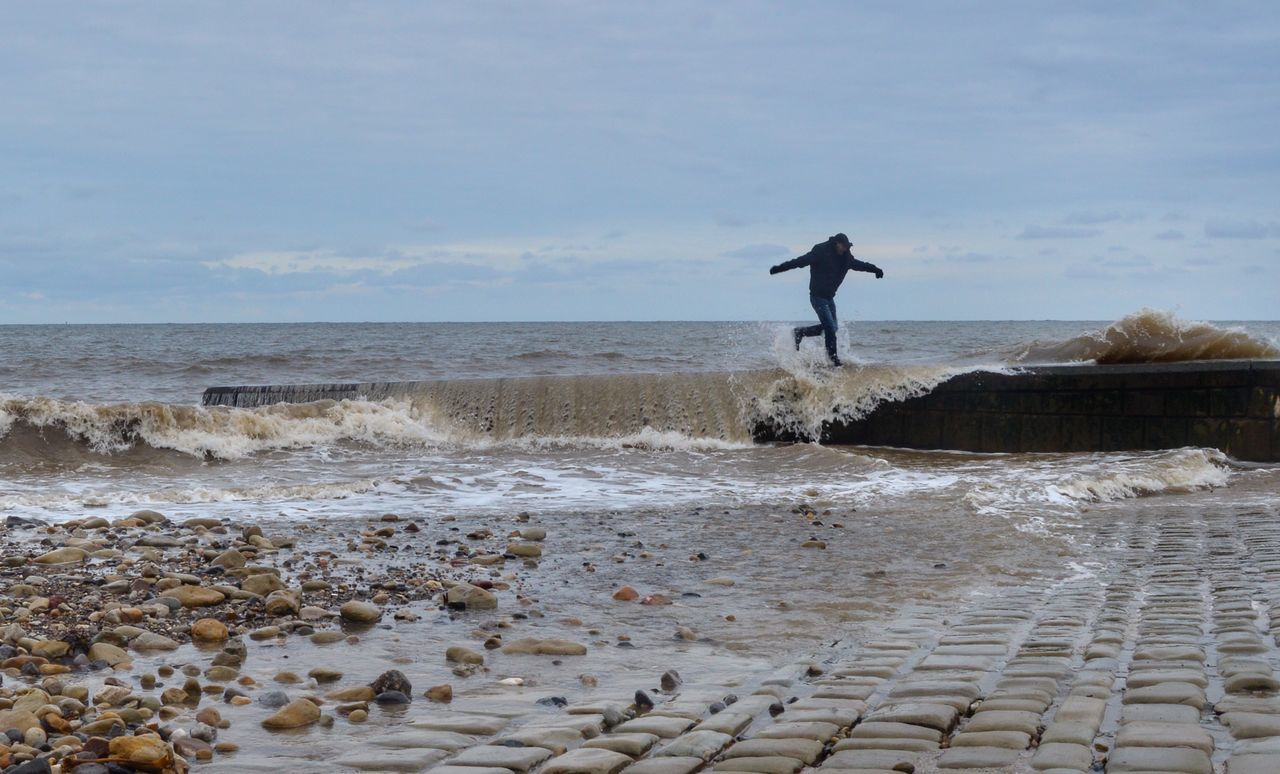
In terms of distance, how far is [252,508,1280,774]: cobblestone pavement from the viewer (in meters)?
3.38

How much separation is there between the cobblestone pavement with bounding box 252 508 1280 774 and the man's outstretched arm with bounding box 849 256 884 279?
470 inches

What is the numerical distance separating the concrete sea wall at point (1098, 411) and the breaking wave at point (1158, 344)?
10.4 feet

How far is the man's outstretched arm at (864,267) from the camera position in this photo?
17219 mm

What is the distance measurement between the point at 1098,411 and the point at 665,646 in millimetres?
11701

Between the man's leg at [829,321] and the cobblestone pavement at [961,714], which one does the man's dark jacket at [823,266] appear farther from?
the cobblestone pavement at [961,714]

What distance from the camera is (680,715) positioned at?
13.1 ft

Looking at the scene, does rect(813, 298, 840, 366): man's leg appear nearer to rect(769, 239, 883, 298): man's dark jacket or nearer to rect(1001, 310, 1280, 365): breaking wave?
rect(769, 239, 883, 298): man's dark jacket

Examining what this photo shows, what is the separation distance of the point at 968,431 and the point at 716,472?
4385 millimetres

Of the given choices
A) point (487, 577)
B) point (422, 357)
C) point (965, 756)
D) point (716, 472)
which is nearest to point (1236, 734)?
point (965, 756)

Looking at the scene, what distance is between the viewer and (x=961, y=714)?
3855 millimetres

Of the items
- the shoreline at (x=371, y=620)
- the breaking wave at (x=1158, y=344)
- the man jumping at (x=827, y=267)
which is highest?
the man jumping at (x=827, y=267)

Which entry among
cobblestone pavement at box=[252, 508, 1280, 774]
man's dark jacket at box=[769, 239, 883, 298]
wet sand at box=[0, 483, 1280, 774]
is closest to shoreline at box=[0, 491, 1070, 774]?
wet sand at box=[0, 483, 1280, 774]

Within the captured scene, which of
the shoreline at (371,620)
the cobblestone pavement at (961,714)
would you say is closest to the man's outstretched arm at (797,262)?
the shoreline at (371,620)

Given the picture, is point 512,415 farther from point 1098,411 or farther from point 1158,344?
point 1158,344
